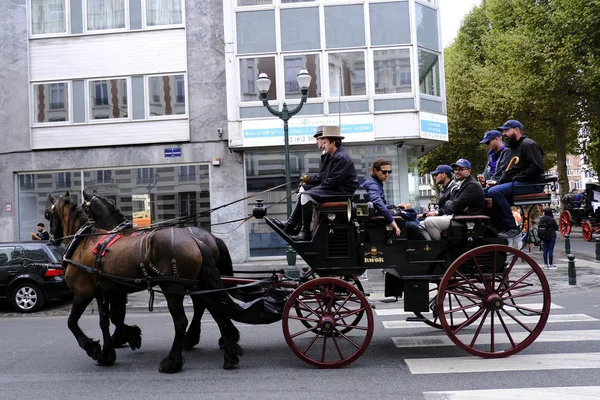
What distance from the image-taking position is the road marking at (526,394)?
484 cm

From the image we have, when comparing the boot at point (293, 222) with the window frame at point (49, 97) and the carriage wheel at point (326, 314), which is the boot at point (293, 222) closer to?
the carriage wheel at point (326, 314)

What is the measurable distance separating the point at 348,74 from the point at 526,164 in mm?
11892

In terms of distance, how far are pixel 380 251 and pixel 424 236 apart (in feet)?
2.01

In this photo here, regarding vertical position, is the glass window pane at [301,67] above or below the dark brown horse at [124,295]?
above

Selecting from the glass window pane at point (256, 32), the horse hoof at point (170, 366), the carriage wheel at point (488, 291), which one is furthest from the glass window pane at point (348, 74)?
the horse hoof at point (170, 366)

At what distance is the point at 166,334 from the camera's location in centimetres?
848

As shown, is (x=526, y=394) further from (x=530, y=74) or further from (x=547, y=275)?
(x=530, y=74)

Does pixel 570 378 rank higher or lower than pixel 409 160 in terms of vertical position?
lower

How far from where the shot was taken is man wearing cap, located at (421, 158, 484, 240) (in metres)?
6.32

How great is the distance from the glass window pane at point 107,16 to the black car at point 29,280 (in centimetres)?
956

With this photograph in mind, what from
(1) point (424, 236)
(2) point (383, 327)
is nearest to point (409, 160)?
(2) point (383, 327)

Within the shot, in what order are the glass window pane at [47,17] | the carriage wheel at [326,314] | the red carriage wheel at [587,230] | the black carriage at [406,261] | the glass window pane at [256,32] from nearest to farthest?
the carriage wheel at [326,314], the black carriage at [406,261], the glass window pane at [256,32], the glass window pane at [47,17], the red carriage wheel at [587,230]

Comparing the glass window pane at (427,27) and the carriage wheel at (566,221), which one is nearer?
Answer: the glass window pane at (427,27)

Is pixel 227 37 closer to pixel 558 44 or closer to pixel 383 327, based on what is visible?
pixel 383 327
